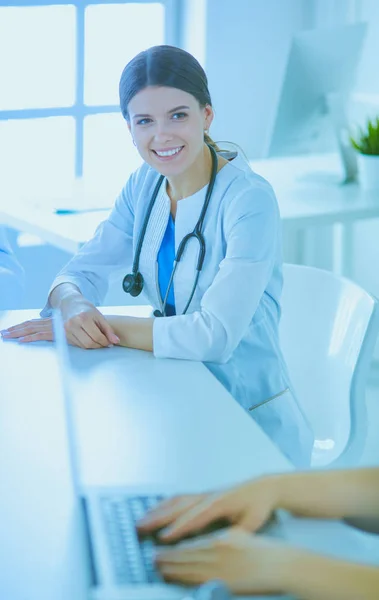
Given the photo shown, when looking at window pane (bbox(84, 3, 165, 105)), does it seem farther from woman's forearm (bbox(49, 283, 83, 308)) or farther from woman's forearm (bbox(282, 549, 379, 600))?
woman's forearm (bbox(282, 549, 379, 600))

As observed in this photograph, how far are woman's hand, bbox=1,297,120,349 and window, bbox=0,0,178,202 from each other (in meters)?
1.50

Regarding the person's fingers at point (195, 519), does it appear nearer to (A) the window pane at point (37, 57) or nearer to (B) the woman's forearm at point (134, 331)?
(B) the woman's forearm at point (134, 331)

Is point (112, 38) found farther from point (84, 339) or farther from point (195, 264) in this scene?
point (84, 339)

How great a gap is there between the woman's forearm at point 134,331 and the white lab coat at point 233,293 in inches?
0.6

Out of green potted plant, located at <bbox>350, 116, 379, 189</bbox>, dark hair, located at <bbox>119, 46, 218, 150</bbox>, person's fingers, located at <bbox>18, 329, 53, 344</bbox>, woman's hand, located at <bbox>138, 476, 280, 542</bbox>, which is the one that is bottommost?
green potted plant, located at <bbox>350, 116, 379, 189</bbox>

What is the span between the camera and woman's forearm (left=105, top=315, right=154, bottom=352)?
55.7 inches

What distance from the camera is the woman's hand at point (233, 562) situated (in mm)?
704

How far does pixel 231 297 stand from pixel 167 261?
200mm

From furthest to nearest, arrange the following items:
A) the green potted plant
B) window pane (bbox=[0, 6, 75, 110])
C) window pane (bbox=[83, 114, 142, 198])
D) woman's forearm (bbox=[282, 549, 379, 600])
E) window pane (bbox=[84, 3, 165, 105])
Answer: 1. window pane (bbox=[83, 114, 142, 198])
2. window pane (bbox=[84, 3, 165, 105])
3. window pane (bbox=[0, 6, 75, 110])
4. the green potted plant
5. woman's forearm (bbox=[282, 549, 379, 600])

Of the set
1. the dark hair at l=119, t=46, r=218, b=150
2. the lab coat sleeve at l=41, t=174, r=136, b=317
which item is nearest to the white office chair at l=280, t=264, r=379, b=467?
the lab coat sleeve at l=41, t=174, r=136, b=317

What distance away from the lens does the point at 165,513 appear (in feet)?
2.69

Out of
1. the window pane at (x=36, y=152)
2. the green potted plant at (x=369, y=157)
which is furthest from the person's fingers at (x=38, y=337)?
the window pane at (x=36, y=152)

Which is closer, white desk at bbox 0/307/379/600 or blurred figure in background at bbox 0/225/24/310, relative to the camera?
white desk at bbox 0/307/379/600

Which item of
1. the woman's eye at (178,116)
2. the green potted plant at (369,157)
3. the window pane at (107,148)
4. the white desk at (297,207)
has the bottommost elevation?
the window pane at (107,148)
